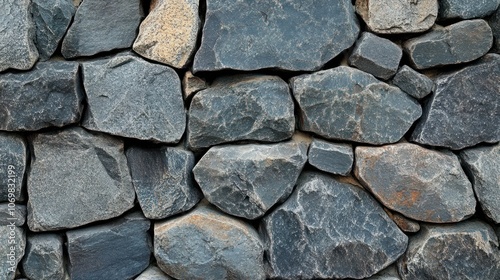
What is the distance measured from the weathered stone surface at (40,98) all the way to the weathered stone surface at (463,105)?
112 centimetres

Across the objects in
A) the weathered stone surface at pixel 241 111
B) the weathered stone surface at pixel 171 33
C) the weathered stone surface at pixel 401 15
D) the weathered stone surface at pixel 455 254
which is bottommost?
the weathered stone surface at pixel 455 254

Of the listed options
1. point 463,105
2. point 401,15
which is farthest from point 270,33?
point 463,105

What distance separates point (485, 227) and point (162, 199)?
3.54 ft

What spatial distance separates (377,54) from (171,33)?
0.66 m

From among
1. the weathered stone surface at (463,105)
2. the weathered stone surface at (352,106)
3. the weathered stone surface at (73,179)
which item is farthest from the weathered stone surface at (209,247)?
the weathered stone surface at (463,105)

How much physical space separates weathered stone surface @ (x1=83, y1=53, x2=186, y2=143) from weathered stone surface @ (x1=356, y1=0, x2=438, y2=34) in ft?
2.21

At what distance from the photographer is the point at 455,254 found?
159cm

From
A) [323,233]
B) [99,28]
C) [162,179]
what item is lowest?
[323,233]

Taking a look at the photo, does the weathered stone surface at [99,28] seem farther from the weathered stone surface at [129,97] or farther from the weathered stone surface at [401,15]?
the weathered stone surface at [401,15]

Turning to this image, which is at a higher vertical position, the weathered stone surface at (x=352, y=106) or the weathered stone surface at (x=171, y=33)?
the weathered stone surface at (x=171, y=33)

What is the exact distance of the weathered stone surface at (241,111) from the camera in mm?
1542

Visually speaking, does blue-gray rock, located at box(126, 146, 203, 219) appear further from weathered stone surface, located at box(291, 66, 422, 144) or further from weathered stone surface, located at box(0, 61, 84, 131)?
weathered stone surface, located at box(291, 66, 422, 144)

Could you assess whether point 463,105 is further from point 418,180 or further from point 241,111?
point 241,111

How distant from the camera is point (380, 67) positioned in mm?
1560
